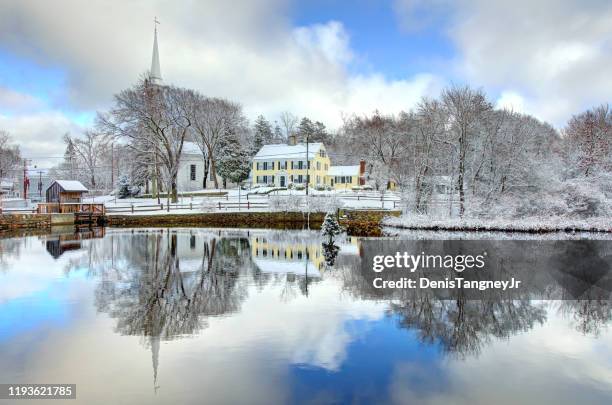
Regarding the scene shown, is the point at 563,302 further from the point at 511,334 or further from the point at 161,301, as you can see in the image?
the point at 161,301

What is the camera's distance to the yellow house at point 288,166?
60.6 m

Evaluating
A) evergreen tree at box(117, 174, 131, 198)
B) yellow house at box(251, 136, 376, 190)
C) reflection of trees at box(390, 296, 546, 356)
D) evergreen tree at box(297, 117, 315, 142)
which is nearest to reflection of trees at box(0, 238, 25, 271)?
reflection of trees at box(390, 296, 546, 356)

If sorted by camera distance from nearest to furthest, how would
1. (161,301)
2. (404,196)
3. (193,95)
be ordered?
(161,301) < (404,196) < (193,95)

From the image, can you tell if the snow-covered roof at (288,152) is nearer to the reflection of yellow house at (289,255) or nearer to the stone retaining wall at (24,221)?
the stone retaining wall at (24,221)

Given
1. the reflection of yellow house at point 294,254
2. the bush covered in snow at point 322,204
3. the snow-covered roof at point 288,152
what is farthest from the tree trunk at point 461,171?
the snow-covered roof at point 288,152

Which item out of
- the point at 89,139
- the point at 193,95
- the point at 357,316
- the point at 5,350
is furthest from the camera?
the point at 89,139

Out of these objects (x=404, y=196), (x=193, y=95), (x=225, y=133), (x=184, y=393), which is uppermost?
(x=193, y=95)

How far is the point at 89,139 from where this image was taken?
71188mm

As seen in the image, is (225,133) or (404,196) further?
(225,133)

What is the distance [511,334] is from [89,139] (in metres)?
74.2

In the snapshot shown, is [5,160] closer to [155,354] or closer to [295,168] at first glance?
[295,168]

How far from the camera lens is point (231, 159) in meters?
61.6

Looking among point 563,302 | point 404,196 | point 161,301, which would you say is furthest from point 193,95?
point 563,302

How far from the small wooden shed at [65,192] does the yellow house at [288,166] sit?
85.1 feet
